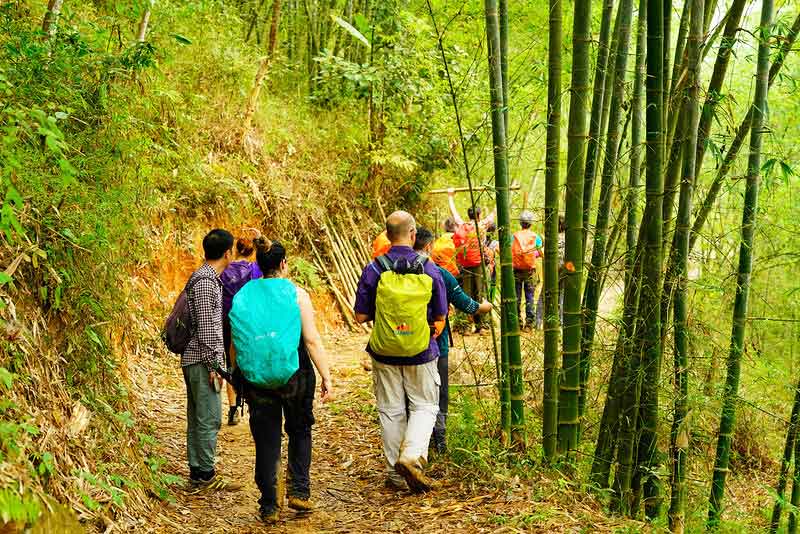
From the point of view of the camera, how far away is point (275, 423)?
421 cm

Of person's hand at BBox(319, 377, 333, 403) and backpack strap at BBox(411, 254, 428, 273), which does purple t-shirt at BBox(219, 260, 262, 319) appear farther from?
backpack strap at BBox(411, 254, 428, 273)

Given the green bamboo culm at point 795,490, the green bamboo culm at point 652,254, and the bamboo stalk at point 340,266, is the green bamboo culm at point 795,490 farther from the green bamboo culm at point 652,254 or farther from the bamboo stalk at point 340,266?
the bamboo stalk at point 340,266

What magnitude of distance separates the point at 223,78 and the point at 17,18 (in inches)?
201

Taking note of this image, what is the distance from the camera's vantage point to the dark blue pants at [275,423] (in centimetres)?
414

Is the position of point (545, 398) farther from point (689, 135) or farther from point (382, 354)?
point (689, 135)

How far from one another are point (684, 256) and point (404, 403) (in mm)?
1857

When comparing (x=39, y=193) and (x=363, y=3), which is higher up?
(x=363, y=3)

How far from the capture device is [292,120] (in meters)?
11.7

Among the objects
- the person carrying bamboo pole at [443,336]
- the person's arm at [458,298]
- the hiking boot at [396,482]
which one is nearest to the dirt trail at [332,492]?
the hiking boot at [396,482]

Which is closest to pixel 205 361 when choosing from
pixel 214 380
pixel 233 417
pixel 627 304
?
pixel 214 380

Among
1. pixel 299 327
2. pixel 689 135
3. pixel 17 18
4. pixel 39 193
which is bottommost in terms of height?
pixel 299 327

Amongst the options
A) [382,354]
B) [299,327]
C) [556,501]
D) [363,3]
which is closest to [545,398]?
[556,501]

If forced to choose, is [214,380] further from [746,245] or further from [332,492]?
[746,245]

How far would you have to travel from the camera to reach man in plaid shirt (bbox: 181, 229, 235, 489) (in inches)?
176
